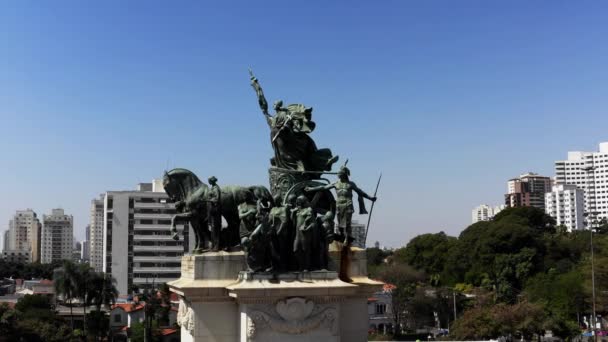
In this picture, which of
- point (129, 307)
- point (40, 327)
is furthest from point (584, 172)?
point (40, 327)

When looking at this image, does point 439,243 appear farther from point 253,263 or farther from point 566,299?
point 253,263

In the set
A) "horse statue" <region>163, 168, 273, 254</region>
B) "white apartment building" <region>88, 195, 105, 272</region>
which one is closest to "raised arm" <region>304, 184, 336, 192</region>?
"horse statue" <region>163, 168, 273, 254</region>

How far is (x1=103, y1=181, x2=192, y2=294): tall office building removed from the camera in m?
86.3

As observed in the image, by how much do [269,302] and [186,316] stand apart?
2.63 metres

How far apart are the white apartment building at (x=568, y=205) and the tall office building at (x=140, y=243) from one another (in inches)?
3197

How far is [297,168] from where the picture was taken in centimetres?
1858

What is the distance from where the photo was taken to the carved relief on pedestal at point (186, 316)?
54.0ft

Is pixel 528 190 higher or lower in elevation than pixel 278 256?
higher

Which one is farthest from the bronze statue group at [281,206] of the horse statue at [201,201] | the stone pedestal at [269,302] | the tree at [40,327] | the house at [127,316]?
the house at [127,316]

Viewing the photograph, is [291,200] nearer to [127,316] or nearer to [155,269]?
[127,316]

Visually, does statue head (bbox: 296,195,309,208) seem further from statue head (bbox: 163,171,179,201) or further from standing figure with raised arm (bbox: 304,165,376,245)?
statue head (bbox: 163,171,179,201)

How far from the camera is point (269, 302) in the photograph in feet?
51.3

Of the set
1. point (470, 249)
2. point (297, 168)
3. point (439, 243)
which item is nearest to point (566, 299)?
point (470, 249)

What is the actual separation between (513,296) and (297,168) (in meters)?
44.8
